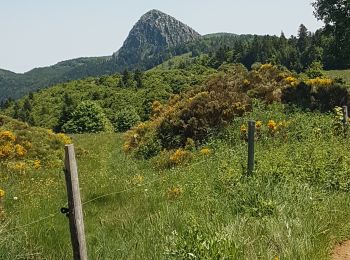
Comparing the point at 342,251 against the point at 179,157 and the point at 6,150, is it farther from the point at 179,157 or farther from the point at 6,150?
the point at 6,150

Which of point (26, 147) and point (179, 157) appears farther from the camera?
point (26, 147)

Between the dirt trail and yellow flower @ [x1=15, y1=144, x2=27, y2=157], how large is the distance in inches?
539

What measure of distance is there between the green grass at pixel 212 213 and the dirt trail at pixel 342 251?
125mm

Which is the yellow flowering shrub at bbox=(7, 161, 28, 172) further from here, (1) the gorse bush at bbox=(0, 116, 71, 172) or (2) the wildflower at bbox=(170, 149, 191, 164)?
(2) the wildflower at bbox=(170, 149, 191, 164)

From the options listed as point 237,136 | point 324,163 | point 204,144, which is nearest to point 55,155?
point 204,144

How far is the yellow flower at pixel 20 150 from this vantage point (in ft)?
56.3

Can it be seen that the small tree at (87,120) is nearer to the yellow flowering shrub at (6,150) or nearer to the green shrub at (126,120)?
the green shrub at (126,120)

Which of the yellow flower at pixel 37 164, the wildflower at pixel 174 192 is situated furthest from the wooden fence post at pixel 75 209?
the yellow flower at pixel 37 164

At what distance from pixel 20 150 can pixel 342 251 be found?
13946 millimetres

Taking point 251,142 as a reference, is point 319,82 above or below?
above

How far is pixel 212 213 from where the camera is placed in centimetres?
695

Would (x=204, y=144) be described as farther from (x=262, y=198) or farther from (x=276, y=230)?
A: (x=276, y=230)

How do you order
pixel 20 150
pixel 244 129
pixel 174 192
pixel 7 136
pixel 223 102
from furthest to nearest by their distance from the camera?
1. pixel 223 102
2. pixel 7 136
3. pixel 20 150
4. pixel 244 129
5. pixel 174 192

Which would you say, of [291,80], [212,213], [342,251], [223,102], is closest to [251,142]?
[212,213]
